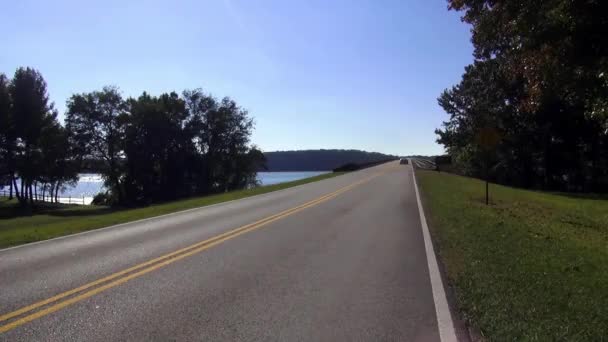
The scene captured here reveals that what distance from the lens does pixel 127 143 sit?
64688 millimetres

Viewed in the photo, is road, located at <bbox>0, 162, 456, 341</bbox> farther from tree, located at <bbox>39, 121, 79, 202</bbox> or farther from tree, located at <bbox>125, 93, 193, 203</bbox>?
tree, located at <bbox>125, 93, 193, 203</bbox>

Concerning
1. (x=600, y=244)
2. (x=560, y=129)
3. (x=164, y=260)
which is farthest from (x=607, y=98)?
(x=560, y=129)

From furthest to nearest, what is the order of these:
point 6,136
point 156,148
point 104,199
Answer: point 104,199 → point 156,148 → point 6,136

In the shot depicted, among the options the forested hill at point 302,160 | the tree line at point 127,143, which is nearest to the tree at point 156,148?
the tree line at point 127,143

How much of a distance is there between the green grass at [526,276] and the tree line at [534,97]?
2.99m

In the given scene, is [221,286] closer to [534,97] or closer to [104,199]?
[534,97]

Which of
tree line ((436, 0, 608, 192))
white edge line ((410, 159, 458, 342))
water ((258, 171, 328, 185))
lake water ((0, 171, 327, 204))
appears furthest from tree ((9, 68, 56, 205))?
white edge line ((410, 159, 458, 342))

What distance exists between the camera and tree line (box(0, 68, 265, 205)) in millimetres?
59084

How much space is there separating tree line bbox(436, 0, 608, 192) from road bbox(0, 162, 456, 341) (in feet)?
15.5

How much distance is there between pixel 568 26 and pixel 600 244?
5.26m

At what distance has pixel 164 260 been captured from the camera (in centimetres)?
831

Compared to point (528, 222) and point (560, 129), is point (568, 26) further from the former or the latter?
point (560, 129)

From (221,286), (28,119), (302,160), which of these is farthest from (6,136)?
(302,160)

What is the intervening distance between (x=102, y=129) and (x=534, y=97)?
61.4m
